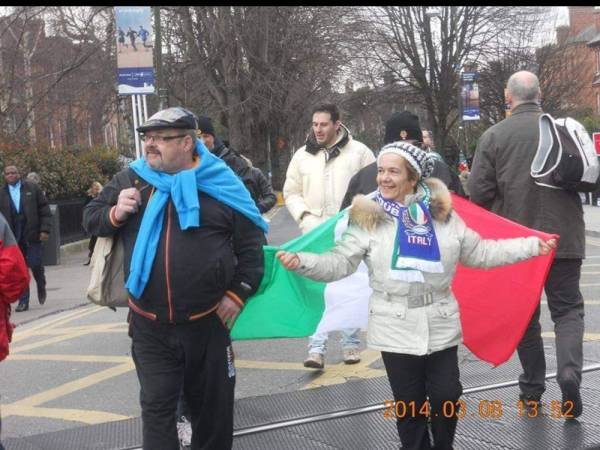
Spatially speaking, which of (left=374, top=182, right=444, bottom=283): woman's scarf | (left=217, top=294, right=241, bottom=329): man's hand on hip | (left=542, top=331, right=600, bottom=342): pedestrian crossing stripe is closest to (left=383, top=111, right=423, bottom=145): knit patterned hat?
(left=374, top=182, right=444, bottom=283): woman's scarf

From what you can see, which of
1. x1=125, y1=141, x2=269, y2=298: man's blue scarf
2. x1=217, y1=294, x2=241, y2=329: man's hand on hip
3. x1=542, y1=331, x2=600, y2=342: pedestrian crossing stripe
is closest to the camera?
x1=125, y1=141, x2=269, y2=298: man's blue scarf

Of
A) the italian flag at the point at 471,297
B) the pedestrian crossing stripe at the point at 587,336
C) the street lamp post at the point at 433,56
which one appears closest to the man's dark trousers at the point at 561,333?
the italian flag at the point at 471,297

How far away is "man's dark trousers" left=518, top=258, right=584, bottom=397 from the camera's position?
15.4ft

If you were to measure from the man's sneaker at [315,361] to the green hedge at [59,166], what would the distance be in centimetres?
1288

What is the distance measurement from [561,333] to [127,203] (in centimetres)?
263

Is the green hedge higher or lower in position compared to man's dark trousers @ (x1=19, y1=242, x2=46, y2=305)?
higher

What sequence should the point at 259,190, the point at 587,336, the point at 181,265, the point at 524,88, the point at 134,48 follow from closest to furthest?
the point at 181,265 → the point at 524,88 → the point at 259,190 → the point at 587,336 → the point at 134,48

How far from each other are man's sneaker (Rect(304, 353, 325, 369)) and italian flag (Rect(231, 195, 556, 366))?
1646 mm

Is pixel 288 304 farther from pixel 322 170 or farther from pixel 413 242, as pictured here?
pixel 322 170

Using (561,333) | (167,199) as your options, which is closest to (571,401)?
(561,333)

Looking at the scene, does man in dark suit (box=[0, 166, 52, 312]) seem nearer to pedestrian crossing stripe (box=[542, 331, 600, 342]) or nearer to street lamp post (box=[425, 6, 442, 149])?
pedestrian crossing stripe (box=[542, 331, 600, 342])

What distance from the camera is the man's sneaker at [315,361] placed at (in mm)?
6559

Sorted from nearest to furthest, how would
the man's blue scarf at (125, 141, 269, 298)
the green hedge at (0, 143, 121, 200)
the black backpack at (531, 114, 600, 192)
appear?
1. the man's blue scarf at (125, 141, 269, 298)
2. the black backpack at (531, 114, 600, 192)
3. the green hedge at (0, 143, 121, 200)

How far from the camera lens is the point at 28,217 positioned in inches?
479
